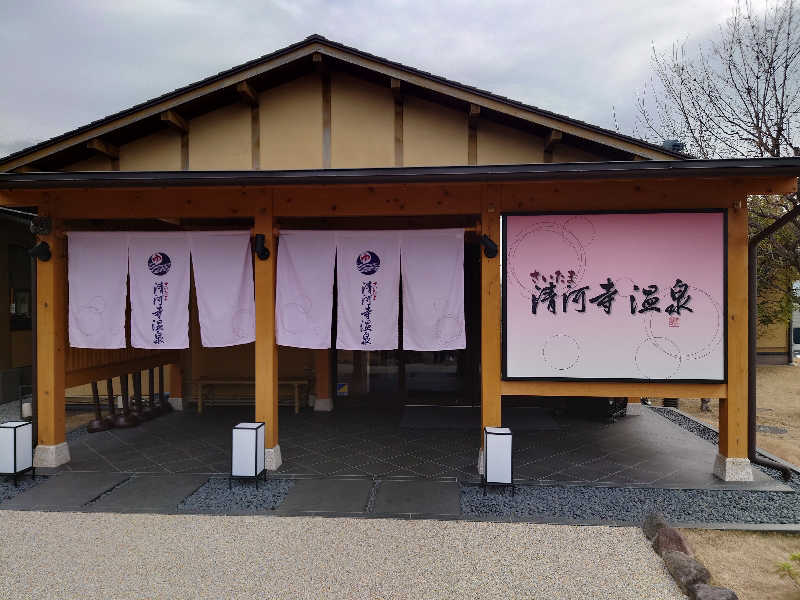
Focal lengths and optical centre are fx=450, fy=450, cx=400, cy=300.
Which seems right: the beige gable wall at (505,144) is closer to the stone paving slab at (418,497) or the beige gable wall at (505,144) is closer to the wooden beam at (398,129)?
the wooden beam at (398,129)

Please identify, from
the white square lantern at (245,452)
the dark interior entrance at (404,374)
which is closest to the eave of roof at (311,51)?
the dark interior entrance at (404,374)

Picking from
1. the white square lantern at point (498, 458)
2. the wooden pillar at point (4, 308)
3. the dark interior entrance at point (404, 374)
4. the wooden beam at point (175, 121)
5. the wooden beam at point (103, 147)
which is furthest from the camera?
the wooden pillar at point (4, 308)

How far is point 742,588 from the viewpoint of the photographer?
3.85 meters

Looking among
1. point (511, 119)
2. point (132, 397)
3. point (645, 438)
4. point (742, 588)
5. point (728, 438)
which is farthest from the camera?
point (132, 397)

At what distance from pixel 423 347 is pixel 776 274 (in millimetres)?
17124

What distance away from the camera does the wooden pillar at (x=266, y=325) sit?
654 cm

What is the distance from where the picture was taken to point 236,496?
5.64m

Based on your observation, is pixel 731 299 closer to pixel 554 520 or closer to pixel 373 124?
pixel 554 520

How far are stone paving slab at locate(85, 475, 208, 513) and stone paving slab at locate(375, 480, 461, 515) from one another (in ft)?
8.11

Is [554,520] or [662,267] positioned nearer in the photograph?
[554,520]

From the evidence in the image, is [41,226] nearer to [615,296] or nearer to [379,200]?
[379,200]

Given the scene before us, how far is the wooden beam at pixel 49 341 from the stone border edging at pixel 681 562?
26.4ft

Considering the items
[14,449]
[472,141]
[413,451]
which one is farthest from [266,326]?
[472,141]

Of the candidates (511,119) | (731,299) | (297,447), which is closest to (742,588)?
(731,299)
